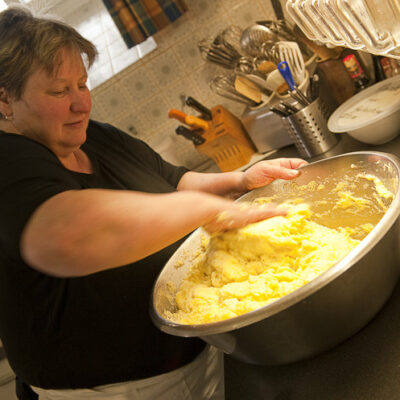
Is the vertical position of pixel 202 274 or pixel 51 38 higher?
pixel 51 38

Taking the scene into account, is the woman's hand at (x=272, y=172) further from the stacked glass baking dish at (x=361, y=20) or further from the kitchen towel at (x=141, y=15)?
the kitchen towel at (x=141, y=15)

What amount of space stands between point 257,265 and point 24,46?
64cm

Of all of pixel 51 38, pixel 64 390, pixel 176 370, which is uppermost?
pixel 51 38

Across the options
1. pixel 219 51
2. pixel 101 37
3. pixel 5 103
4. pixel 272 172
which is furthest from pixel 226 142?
pixel 5 103

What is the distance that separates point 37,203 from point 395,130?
112 cm

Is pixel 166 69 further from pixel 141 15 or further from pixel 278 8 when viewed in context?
pixel 278 8

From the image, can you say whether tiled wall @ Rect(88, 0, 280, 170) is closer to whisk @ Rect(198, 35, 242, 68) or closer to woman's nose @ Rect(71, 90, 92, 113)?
whisk @ Rect(198, 35, 242, 68)

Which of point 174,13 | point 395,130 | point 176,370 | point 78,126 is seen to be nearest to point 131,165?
point 78,126

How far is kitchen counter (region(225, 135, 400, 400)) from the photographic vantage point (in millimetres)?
548

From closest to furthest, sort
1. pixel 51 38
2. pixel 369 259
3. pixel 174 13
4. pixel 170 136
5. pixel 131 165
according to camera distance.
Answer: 1. pixel 369 259
2. pixel 51 38
3. pixel 131 165
4. pixel 174 13
5. pixel 170 136

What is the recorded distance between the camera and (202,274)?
81 cm

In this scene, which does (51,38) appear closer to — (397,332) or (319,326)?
(319,326)

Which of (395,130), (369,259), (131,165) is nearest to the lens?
(369,259)

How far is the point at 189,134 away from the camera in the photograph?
1747 mm
